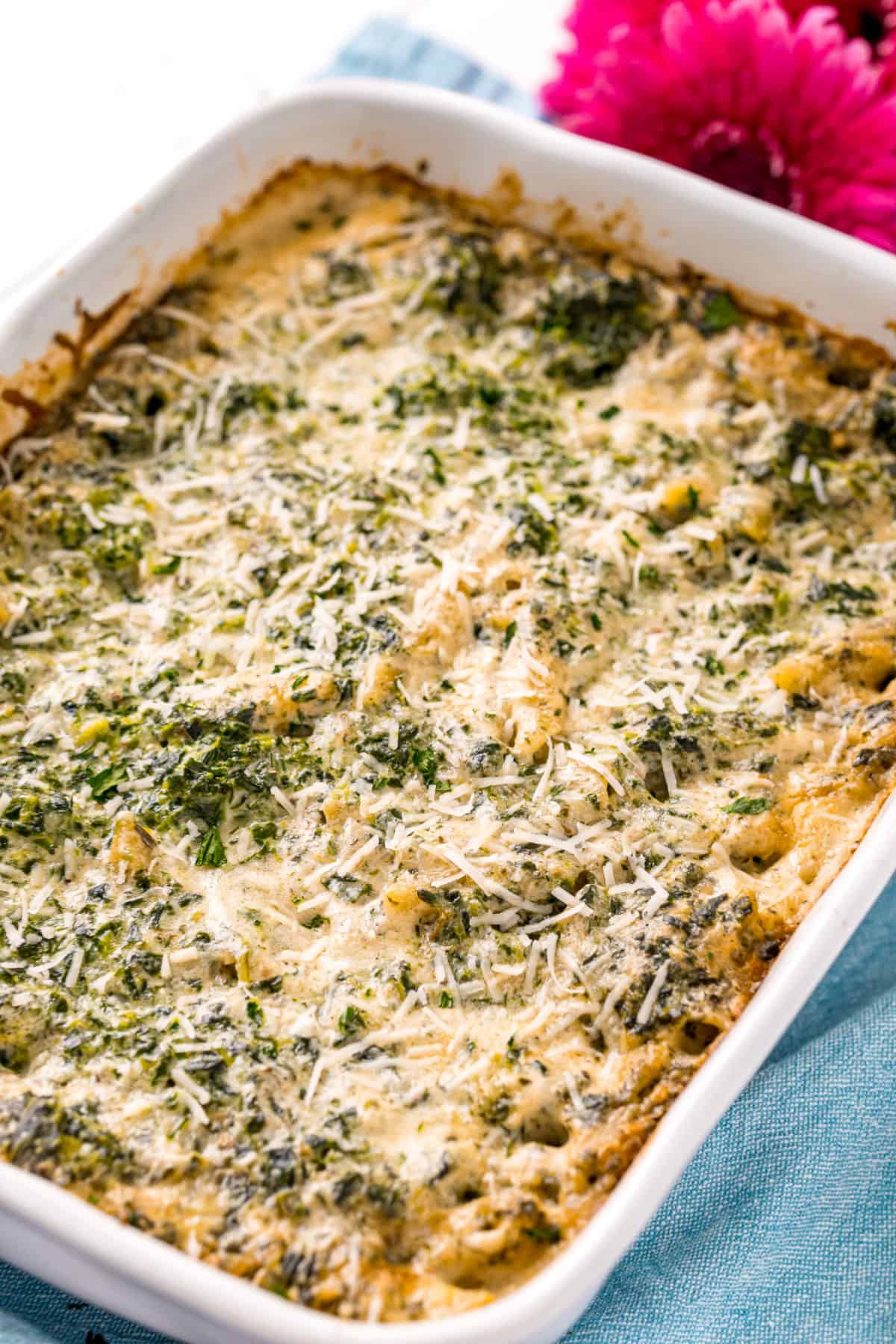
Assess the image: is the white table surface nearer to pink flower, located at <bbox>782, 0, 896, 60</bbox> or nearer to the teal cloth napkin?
pink flower, located at <bbox>782, 0, 896, 60</bbox>

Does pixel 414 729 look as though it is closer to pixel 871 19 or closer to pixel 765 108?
pixel 765 108

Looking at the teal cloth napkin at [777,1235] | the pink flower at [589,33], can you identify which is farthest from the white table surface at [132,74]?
the teal cloth napkin at [777,1235]

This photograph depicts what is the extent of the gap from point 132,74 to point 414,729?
2.38 m

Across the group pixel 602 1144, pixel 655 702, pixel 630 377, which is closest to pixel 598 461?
pixel 630 377

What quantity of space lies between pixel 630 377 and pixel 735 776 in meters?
0.92

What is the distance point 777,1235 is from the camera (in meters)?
2.13

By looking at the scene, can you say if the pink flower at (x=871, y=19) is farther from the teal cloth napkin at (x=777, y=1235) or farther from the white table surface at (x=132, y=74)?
the teal cloth napkin at (x=777, y=1235)

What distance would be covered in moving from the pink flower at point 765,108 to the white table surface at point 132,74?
92 centimetres

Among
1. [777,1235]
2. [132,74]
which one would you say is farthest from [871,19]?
[777,1235]

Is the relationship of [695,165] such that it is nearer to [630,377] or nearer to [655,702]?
[630,377]

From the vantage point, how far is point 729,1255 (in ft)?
6.95

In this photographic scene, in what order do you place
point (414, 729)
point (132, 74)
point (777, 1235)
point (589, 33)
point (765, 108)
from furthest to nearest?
point (132, 74) → point (589, 33) → point (765, 108) → point (414, 729) → point (777, 1235)

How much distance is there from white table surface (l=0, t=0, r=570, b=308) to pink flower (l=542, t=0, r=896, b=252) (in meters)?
0.92

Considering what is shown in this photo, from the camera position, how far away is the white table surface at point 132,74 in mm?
3543
